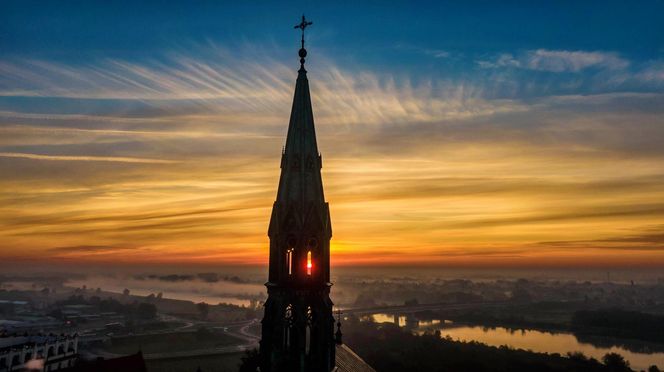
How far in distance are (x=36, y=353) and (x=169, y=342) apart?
43.9m

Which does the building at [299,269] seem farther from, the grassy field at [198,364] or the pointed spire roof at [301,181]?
the grassy field at [198,364]

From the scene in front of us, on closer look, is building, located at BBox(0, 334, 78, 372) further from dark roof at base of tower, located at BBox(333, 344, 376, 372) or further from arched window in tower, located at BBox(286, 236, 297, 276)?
arched window in tower, located at BBox(286, 236, 297, 276)

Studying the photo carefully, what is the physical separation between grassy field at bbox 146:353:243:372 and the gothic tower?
195 ft

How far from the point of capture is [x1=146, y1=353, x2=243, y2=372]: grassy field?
79125mm

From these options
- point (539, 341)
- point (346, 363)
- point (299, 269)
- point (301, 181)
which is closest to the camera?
point (299, 269)

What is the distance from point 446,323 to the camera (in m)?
157

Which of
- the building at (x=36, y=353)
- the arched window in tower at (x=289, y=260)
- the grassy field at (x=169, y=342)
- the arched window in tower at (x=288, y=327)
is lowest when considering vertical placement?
the grassy field at (x=169, y=342)

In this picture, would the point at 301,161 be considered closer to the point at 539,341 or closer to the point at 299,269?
the point at 299,269

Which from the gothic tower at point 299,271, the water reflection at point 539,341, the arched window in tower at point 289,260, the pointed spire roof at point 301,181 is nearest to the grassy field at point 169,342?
the water reflection at point 539,341

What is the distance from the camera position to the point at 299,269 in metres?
24.3

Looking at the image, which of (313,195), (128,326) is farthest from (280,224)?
(128,326)

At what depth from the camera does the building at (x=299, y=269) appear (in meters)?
23.7

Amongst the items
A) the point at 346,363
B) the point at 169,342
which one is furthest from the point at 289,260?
the point at 169,342

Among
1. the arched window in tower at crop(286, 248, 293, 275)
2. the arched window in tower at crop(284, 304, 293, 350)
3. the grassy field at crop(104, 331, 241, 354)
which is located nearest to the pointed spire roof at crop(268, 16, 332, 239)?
the arched window in tower at crop(286, 248, 293, 275)
